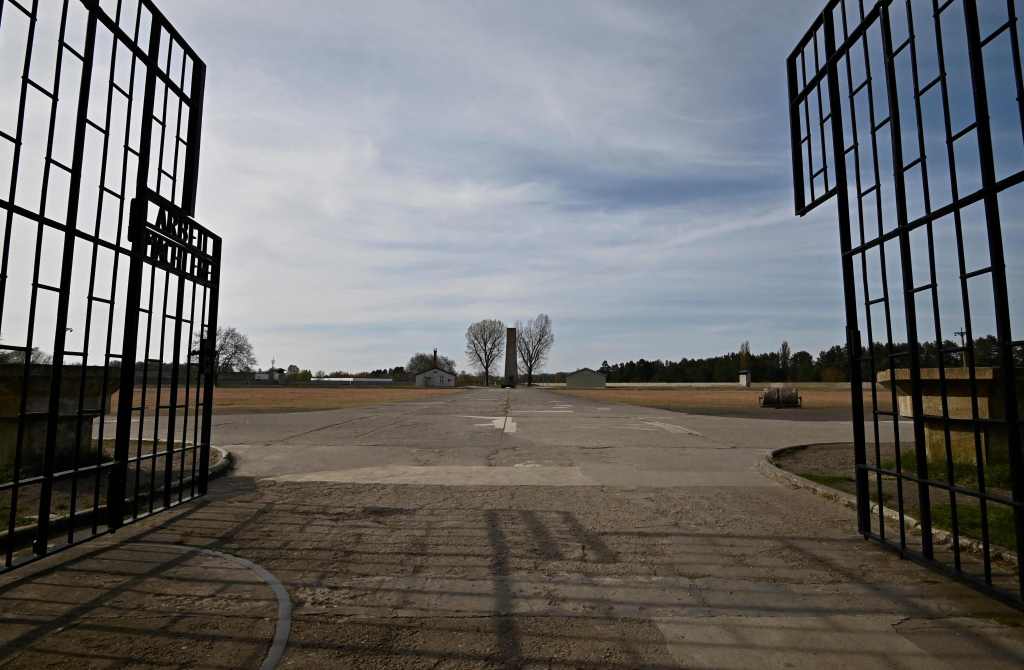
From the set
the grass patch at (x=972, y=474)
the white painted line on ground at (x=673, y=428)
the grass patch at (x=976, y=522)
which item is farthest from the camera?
the white painted line on ground at (x=673, y=428)

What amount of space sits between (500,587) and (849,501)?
4771mm

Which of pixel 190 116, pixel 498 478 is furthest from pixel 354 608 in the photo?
pixel 190 116

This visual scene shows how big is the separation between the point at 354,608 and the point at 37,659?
159 centimetres

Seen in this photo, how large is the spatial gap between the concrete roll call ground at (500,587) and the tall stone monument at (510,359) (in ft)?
315

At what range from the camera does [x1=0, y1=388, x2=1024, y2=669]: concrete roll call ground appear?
3.16 m

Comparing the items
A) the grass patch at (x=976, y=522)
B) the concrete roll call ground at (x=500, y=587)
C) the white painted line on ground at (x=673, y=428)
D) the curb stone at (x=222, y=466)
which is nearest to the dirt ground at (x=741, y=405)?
the white painted line on ground at (x=673, y=428)

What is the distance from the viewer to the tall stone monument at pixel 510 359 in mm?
104375

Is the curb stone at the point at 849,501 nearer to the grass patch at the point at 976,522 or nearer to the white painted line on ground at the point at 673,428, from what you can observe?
the grass patch at the point at 976,522

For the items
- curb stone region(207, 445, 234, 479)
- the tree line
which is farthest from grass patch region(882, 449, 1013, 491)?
the tree line

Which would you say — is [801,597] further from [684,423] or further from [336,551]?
[684,423]

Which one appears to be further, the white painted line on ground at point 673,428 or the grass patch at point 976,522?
the white painted line on ground at point 673,428

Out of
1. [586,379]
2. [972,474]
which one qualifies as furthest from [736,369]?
[972,474]

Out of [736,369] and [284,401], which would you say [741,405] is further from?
[736,369]

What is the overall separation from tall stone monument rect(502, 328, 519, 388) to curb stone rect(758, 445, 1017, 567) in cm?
9289
